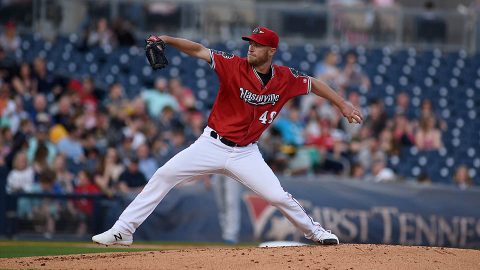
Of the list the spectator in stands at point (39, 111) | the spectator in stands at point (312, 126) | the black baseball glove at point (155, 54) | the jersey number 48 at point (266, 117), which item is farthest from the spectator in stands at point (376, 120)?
the black baseball glove at point (155, 54)

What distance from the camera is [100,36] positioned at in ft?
60.7

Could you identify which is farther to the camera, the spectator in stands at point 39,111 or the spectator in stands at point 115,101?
the spectator in stands at point 115,101

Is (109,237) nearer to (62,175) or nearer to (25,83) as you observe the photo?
(62,175)

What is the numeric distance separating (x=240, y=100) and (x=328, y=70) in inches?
383

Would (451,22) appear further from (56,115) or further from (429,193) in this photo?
(56,115)

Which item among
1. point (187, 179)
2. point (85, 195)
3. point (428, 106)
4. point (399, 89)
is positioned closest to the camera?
point (187, 179)

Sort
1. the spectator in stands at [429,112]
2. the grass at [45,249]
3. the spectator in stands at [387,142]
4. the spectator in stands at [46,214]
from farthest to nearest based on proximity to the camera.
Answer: the spectator in stands at [429,112] → the spectator in stands at [387,142] → the spectator in stands at [46,214] → the grass at [45,249]

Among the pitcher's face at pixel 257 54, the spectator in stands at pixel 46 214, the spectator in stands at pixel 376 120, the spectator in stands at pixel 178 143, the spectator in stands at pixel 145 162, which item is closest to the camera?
the pitcher's face at pixel 257 54

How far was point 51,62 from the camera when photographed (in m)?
18.1

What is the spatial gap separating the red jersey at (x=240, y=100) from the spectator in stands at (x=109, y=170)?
569 cm

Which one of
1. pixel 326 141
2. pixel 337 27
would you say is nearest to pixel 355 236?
pixel 326 141

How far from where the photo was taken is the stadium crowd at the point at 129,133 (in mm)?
14094

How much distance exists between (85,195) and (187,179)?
5216 millimetres

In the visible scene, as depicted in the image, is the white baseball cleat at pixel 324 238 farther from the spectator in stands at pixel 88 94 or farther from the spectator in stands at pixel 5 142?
the spectator in stands at pixel 88 94
